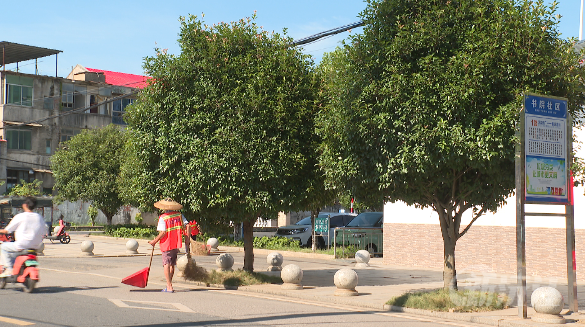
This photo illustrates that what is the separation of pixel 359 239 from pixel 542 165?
1557 cm

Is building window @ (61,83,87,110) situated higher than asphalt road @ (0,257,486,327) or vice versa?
building window @ (61,83,87,110)

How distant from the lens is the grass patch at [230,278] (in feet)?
49.6

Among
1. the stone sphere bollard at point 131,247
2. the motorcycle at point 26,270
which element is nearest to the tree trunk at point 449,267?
the motorcycle at point 26,270

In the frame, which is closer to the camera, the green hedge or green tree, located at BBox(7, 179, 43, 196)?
the green hedge

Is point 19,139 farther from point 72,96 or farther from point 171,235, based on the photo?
point 171,235

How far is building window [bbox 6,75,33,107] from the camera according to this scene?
51.8m

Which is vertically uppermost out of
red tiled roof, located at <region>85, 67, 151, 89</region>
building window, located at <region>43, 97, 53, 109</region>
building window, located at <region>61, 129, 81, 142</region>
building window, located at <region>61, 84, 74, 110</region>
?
red tiled roof, located at <region>85, 67, 151, 89</region>

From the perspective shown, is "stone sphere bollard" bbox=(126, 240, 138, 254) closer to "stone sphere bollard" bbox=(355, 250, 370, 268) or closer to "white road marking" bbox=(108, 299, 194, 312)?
"stone sphere bollard" bbox=(355, 250, 370, 268)

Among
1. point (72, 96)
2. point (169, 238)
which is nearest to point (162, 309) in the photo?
point (169, 238)

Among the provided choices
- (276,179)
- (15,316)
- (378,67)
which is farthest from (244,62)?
(15,316)

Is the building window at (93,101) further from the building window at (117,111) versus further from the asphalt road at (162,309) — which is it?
the asphalt road at (162,309)

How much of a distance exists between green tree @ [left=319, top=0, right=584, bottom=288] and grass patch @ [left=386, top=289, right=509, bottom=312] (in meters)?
0.56

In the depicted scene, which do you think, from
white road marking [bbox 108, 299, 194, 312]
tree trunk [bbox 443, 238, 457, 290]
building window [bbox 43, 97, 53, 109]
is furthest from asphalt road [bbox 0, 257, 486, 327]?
building window [bbox 43, 97, 53, 109]

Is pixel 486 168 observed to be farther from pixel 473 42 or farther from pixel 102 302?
pixel 102 302
